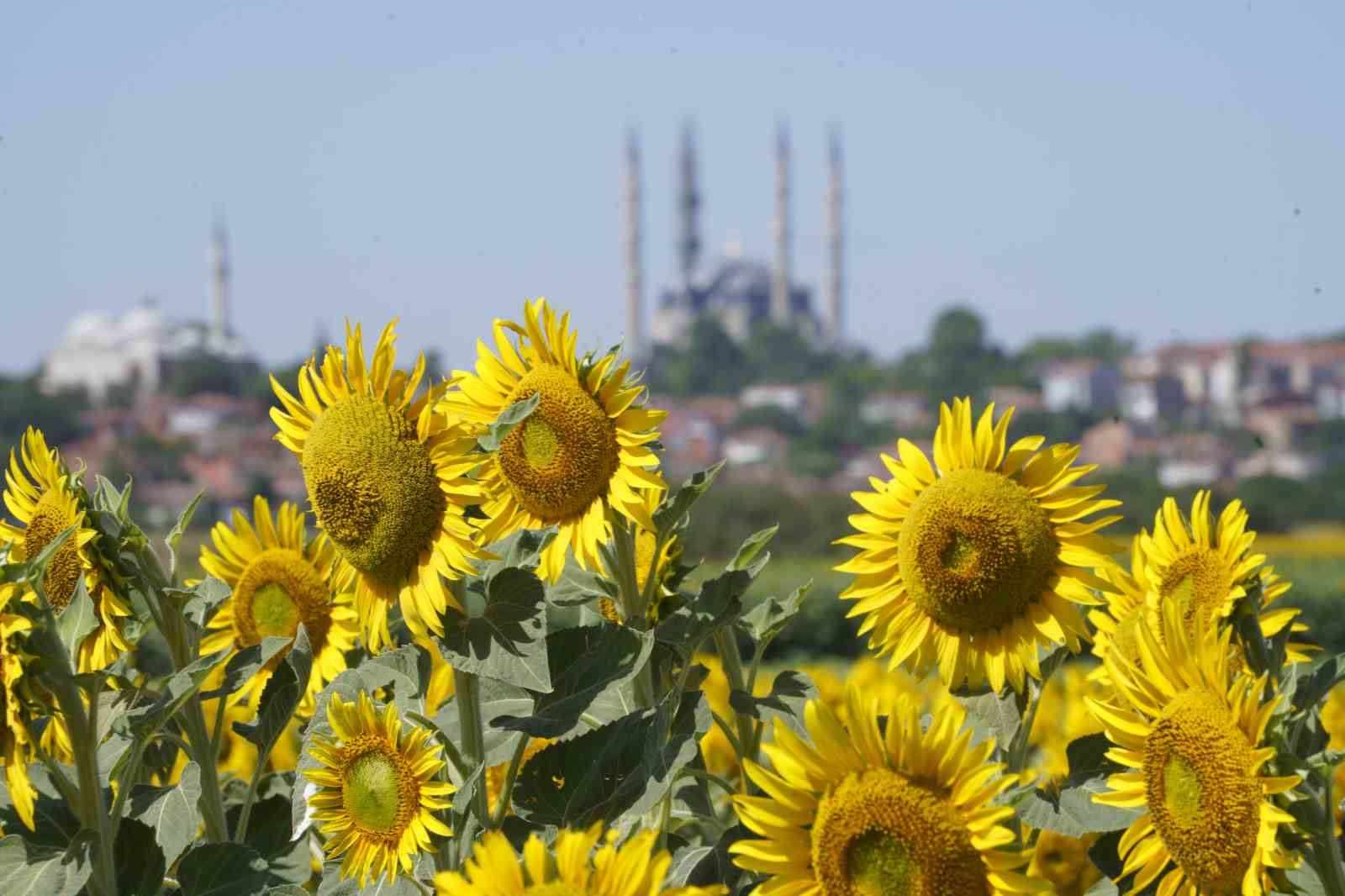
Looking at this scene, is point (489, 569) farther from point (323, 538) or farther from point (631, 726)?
point (323, 538)

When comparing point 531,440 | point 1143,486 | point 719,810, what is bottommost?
point 1143,486

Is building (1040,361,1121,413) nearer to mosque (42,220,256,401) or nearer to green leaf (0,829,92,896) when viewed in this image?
mosque (42,220,256,401)

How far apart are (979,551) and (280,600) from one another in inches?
38.8

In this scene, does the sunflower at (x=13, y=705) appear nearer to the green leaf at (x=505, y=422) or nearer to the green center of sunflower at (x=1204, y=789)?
the green leaf at (x=505, y=422)

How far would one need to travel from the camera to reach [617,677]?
1729 mm

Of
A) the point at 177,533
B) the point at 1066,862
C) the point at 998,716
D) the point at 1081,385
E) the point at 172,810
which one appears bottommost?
the point at 1081,385

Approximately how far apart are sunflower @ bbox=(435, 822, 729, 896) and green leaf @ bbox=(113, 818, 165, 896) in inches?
Result: 24.1

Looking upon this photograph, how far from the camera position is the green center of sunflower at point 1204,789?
157cm

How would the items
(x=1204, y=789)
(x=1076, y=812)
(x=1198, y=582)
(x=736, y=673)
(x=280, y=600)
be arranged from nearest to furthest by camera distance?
(x=1204, y=789)
(x=1076, y=812)
(x=1198, y=582)
(x=736, y=673)
(x=280, y=600)

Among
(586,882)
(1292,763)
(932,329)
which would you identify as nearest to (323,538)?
(586,882)

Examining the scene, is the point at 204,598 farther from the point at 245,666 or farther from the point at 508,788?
the point at 508,788

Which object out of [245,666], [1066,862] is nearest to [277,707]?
[245,666]

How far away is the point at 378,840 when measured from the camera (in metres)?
1.71

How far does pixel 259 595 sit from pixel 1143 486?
192 feet
